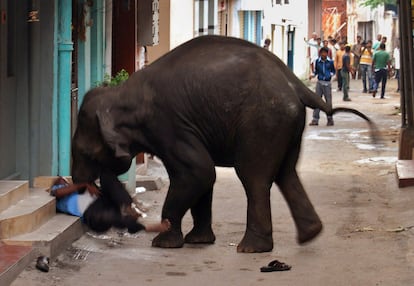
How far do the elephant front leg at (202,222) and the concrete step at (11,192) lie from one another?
1.48 meters

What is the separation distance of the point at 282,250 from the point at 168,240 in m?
0.97

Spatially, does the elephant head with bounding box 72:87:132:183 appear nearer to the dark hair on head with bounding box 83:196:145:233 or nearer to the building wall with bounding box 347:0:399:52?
the dark hair on head with bounding box 83:196:145:233

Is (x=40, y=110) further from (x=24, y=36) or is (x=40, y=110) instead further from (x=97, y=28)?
(x=97, y=28)

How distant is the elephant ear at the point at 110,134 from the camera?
8430 millimetres

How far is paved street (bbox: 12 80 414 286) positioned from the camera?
25.5ft

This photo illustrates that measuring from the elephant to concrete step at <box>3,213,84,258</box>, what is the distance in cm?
37

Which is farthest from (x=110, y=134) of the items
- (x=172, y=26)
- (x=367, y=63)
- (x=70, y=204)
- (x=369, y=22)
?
(x=369, y=22)

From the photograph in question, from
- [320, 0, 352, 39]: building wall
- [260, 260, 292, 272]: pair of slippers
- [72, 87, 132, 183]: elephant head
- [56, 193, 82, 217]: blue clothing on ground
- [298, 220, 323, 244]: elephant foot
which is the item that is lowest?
[260, 260, 292, 272]: pair of slippers

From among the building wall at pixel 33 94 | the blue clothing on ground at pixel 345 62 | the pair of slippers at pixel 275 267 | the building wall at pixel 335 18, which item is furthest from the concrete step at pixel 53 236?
the building wall at pixel 335 18

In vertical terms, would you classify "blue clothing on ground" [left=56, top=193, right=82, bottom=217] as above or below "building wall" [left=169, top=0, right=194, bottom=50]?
below

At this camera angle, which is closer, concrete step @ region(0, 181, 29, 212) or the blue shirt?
concrete step @ region(0, 181, 29, 212)

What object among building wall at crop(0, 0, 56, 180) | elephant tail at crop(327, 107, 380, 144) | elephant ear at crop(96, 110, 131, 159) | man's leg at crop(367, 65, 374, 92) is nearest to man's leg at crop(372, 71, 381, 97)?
man's leg at crop(367, 65, 374, 92)

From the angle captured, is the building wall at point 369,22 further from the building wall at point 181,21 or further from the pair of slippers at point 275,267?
the pair of slippers at point 275,267

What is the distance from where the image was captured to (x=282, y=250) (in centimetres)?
891
